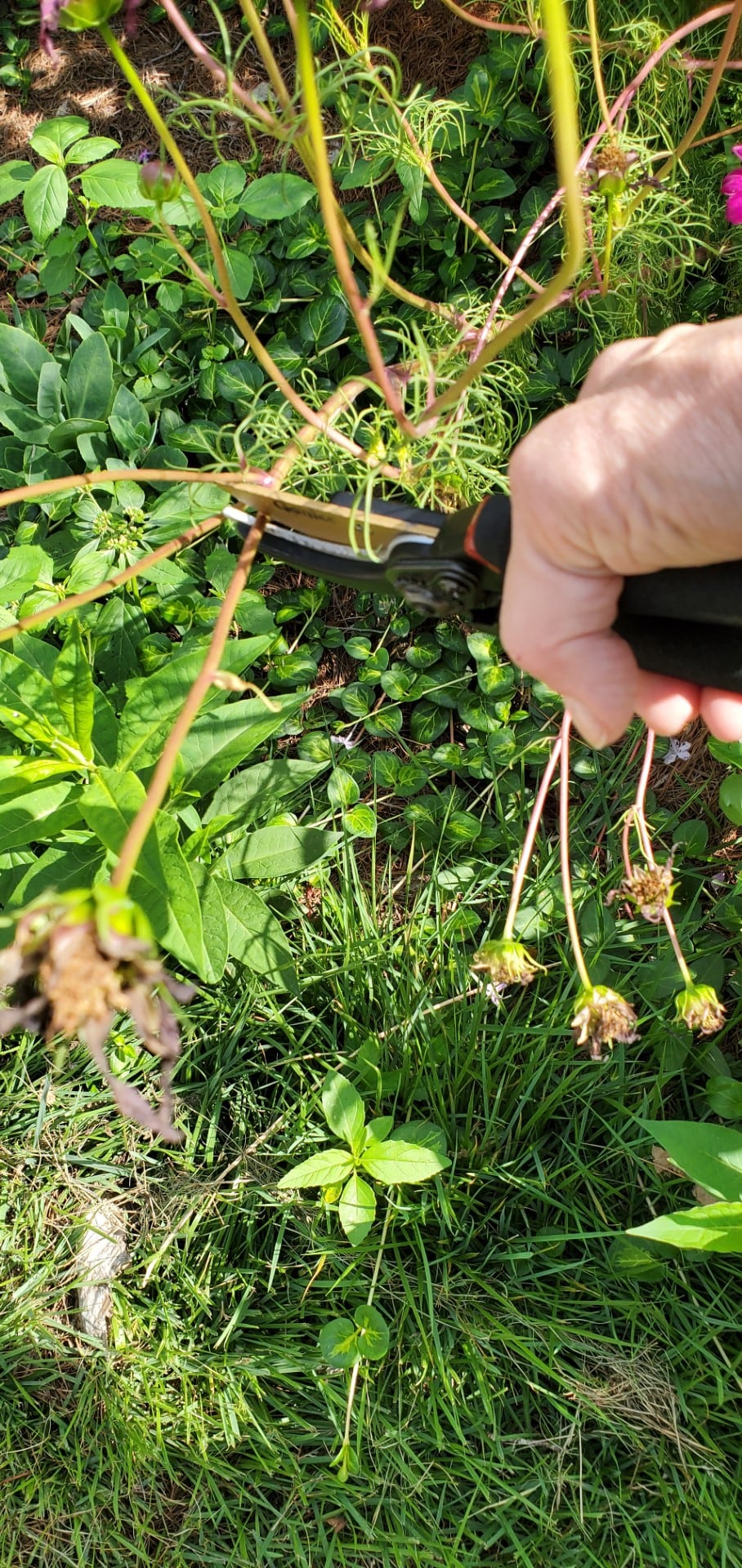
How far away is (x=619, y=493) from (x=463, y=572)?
0.67ft

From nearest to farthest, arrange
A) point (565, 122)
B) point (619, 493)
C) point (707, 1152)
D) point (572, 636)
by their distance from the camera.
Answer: point (565, 122)
point (619, 493)
point (572, 636)
point (707, 1152)

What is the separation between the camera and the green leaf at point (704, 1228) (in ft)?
4.08

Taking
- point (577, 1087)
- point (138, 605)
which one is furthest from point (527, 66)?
point (577, 1087)

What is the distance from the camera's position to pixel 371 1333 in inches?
57.7

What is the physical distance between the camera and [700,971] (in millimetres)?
1579

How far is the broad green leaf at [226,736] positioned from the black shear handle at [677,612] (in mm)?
536

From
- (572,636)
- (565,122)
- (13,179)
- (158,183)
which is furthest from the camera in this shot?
(13,179)

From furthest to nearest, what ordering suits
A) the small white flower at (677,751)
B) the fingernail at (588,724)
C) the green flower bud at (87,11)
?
the small white flower at (677,751) → the fingernail at (588,724) → the green flower bud at (87,11)

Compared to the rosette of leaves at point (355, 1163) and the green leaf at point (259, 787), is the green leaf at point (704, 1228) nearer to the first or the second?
the rosette of leaves at point (355, 1163)

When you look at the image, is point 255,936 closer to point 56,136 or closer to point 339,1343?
point 339,1343

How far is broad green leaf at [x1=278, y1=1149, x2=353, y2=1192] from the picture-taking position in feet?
4.75

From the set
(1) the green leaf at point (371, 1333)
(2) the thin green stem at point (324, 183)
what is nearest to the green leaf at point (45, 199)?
(2) the thin green stem at point (324, 183)

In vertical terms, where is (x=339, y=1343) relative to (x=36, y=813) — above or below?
below

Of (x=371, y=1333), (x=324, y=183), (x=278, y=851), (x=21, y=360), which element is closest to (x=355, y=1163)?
(x=371, y=1333)
